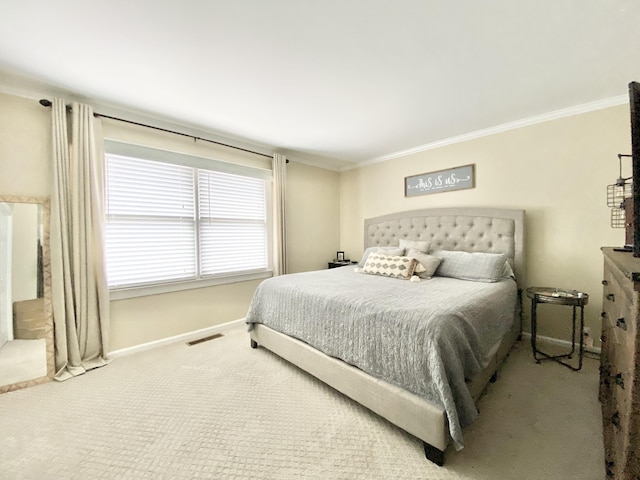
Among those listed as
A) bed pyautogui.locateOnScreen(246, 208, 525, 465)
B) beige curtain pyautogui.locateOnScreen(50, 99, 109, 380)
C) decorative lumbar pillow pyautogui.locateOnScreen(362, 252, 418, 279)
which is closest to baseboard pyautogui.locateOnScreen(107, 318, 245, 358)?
beige curtain pyautogui.locateOnScreen(50, 99, 109, 380)

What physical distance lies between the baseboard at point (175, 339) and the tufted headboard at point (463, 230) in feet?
8.12

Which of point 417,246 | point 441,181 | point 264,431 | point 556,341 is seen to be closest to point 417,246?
point 417,246

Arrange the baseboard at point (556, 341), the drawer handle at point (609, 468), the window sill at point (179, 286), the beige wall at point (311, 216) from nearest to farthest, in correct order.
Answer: the drawer handle at point (609, 468) → the baseboard at point (556, 341) → the window sill at point (179, 286) → the beige wall at point (311, 216)

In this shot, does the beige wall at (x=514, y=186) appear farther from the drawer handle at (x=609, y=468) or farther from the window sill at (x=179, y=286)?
the drawer handle at (x=609, y=468)

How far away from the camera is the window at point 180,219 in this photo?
104 inches

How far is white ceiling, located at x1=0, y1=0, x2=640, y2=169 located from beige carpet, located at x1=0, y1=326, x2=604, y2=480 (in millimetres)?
2375

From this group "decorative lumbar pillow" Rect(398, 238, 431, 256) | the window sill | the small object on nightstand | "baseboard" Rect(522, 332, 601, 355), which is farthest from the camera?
the small object on nightstand

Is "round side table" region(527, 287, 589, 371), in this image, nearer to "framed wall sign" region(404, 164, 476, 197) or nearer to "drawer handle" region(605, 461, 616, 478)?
"drawer handle" region(605, 461, 616, 478)

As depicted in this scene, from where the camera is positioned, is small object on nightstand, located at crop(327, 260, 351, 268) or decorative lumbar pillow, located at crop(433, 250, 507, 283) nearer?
decorative lumbar pillow, located at crop(433, 250, 507, 283)

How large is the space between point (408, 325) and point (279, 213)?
8.70 feet

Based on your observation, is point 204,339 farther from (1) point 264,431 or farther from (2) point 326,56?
(2) point 326,56

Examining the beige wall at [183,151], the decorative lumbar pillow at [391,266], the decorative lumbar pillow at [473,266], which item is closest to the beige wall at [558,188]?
the decorative lumbar pillow at [473,266]

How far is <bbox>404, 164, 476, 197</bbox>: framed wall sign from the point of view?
3.23 m

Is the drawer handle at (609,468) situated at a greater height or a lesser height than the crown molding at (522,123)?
lesser
